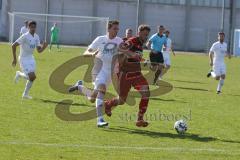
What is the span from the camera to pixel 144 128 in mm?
13648

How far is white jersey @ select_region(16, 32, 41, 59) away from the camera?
18281mm

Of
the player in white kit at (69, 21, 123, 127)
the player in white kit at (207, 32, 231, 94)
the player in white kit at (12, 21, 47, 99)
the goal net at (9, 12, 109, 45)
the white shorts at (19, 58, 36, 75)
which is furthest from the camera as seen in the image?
the goal net at (9, 12, 109, 45)

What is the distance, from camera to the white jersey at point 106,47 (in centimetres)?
1391

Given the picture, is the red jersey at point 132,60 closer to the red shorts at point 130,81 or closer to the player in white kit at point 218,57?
the red shorts at point 130,81

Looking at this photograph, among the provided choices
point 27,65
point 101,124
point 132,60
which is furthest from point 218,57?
point 101,124

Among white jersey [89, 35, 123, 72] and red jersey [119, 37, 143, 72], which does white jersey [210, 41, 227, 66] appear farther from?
red jersey [119, 37, 143, 72]

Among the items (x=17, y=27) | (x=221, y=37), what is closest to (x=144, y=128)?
(x=221, y=37)

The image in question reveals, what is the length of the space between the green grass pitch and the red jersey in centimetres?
121

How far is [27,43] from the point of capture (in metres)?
18.4

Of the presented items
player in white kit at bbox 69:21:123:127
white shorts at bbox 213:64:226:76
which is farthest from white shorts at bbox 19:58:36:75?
white shorts at bbox 213:64:226:76

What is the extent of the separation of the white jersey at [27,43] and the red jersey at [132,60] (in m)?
5.24

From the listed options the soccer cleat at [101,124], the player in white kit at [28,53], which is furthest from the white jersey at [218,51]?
the soccer cleat at [101,124]

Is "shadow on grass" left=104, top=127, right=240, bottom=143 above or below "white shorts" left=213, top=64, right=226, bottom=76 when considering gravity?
below

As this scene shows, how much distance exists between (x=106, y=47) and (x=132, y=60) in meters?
0.71
